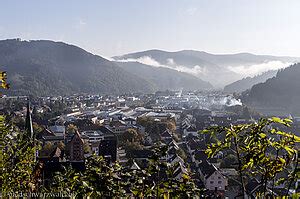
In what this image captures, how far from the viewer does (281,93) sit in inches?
2630

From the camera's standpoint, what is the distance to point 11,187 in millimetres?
2846

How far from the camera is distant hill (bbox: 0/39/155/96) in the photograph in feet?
364

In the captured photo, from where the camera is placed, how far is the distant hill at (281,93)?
64.1 meters

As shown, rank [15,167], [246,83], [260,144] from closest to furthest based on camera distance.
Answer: [260,144], [15,167], [246,83]

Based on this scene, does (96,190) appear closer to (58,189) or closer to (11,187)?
(58,189)

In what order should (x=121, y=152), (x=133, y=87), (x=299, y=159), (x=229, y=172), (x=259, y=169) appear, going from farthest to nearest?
1. (x=133, y=87)
2. (x=121, y=152)
3. (x=229, y=172)
4. (x=259, y=169)
5. (x=299, y=159)

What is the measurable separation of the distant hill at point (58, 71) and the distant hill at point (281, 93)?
182 ft

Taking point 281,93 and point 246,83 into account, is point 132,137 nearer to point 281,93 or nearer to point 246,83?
point 281,93

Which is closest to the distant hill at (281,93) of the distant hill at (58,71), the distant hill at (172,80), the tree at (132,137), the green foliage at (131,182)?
the tree at (132,137)

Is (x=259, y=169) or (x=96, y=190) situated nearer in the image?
(x=259, y=169)

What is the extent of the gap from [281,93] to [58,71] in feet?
259

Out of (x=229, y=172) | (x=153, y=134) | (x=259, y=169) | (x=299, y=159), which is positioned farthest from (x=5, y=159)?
(x=153, y=134)

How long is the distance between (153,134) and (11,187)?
29.9 m

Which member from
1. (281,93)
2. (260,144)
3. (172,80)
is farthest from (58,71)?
(260,144)
